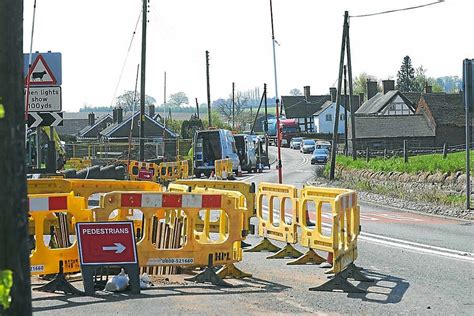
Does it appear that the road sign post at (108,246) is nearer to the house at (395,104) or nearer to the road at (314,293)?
the road at (314,293)

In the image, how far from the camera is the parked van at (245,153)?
61.3m

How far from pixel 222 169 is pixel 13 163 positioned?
41167 millimetres

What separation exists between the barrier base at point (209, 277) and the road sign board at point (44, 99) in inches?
233

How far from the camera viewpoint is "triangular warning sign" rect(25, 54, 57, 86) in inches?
617

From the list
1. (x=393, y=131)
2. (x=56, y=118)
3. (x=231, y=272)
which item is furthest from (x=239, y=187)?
(x=393, y=131)

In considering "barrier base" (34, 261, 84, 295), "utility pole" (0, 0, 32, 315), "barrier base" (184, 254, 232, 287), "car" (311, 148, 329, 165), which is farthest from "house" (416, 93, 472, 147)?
"utility pole" (0, 0, 32, 315)

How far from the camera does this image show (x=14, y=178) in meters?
4.85

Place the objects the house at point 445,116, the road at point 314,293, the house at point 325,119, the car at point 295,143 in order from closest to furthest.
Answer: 1. the road at point 314,293
2. the house at point 445,116
3. the car at point 295,143
4. the house at point 325,119

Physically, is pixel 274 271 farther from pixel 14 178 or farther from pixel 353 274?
pixel 14 178

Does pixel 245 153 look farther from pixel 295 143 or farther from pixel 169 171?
pixel 295 143

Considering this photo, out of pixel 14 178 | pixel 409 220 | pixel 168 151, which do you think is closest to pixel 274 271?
pixel 14 178

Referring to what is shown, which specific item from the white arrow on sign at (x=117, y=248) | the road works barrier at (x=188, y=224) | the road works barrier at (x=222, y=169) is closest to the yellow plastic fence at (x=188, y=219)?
the road works barrier at (x=188, y=224)

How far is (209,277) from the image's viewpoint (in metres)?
11.2

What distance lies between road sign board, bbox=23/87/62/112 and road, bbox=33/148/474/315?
472cm
